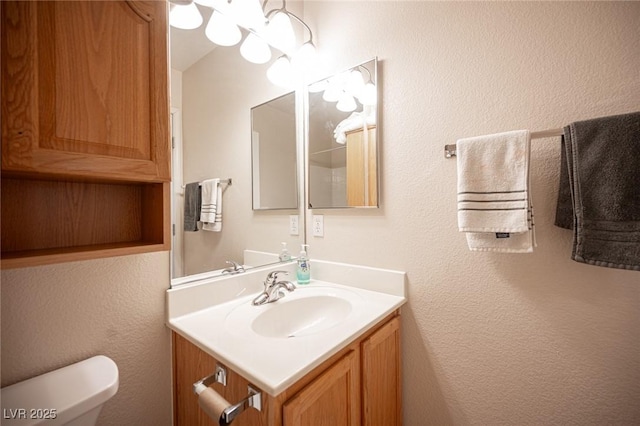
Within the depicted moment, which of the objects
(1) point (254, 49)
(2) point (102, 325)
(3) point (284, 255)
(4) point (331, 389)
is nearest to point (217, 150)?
(1) point (254, 49)

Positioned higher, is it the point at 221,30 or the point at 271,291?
the point at 221,30

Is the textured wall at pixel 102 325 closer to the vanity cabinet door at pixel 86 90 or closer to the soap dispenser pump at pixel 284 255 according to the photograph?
the vanity cabinet door at pixel 86 90

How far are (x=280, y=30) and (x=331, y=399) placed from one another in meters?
1.50

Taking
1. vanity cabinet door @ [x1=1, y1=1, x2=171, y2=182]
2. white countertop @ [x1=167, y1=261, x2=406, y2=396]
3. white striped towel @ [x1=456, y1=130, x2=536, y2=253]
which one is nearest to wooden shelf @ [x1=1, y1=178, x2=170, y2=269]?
vanity cabinet door @ [x1=1, y1=1, x2=171, y2=182]

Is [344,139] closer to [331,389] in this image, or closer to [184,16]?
[184,16]

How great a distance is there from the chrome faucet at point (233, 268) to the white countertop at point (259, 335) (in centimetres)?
4

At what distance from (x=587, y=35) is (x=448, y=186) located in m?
0.59

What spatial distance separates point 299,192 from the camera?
4.91 ft

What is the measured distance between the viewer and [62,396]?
626mm

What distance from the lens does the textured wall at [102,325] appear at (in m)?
0.67

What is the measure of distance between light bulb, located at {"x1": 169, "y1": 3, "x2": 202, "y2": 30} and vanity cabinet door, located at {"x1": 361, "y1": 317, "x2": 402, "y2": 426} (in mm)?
1350

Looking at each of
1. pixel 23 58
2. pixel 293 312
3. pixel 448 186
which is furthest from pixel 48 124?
pixel 448 186

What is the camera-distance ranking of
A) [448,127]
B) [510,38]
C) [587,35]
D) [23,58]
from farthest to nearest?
[448,127] < [510,38] < [587,35] < [23,58]

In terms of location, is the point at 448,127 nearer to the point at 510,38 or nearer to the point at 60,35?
the point at 510,38
